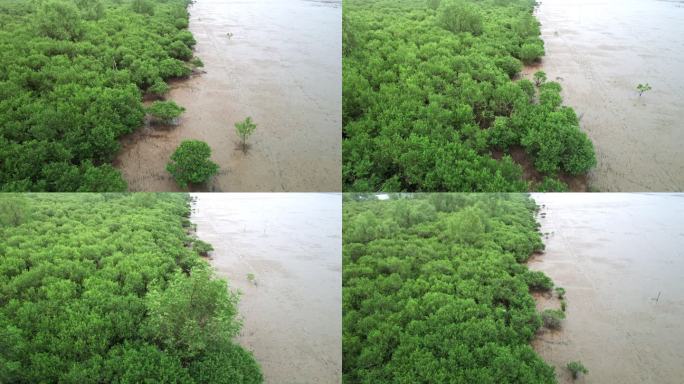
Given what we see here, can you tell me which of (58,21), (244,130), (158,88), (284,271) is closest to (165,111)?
(158,88)

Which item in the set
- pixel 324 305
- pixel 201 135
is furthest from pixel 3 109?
pixel 324 305

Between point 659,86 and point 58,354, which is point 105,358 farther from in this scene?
point 659,86

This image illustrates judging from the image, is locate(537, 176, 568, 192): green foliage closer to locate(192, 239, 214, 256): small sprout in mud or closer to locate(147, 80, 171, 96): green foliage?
locate(192, 239, 214, 256): small sprout in mud

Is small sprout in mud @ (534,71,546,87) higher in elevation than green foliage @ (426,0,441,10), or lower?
lower

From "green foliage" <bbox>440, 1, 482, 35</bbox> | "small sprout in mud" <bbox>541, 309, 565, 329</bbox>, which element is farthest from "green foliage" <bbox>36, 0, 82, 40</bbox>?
"small sprout in mud" <bbox>541, 309, 565, 329</bbox>

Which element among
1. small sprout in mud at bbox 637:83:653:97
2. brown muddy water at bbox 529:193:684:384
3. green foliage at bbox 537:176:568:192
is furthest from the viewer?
small sprout in mud at bbox 637:83:653:97

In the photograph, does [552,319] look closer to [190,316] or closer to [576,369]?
[576,369]
